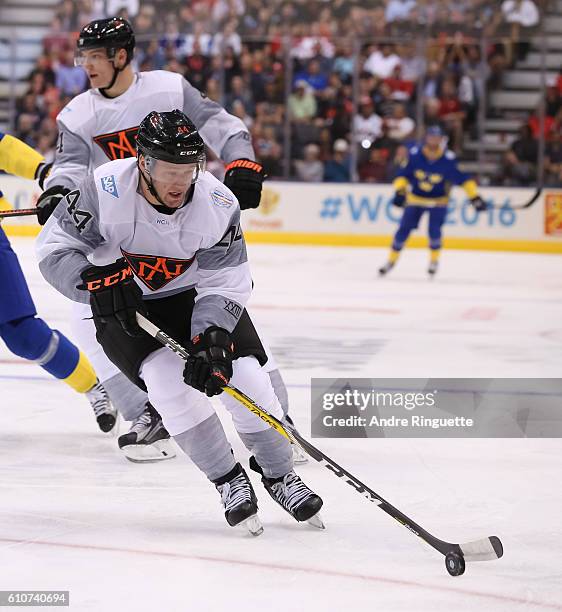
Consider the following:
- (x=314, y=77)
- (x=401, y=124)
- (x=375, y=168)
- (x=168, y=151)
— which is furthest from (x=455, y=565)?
(x=314, y=77)

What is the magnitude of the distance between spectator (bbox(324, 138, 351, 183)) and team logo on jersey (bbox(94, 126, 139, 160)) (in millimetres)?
7233

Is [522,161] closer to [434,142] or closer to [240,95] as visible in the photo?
[434,142]

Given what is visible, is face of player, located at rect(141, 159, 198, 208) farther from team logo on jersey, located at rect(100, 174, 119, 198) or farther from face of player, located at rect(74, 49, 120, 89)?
face of player, located at rect(74, 49, 120, 89)

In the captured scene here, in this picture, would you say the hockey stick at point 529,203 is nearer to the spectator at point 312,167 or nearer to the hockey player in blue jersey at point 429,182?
the hockey player in blue jersey at point 429,182

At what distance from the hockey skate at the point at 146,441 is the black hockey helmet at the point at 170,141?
3.52ft

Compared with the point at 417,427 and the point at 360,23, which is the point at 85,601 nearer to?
the point at 417,427

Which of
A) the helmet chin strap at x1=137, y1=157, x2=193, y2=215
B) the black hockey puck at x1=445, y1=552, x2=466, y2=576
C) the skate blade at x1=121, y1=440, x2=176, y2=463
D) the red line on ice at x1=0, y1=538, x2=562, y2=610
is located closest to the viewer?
the red line on ice at x1=0, y1=538, x2=562, y2=610

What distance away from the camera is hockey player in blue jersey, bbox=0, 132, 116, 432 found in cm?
349

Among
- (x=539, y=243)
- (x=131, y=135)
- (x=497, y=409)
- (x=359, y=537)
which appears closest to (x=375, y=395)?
(x=497, y=409)

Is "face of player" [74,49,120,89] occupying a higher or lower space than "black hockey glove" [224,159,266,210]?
higher

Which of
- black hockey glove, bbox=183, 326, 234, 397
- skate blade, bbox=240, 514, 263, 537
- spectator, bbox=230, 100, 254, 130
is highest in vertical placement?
black hockey glove, bbox=183, 326, 234, 397

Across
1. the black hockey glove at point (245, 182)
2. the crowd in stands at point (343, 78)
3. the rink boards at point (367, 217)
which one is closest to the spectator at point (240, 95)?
the crowd in stands at point (343, 78)

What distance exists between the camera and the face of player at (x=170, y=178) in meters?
2.50

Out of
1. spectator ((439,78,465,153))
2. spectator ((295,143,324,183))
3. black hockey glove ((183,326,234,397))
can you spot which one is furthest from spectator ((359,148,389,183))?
black hockey glove ((183,326,234,397))
